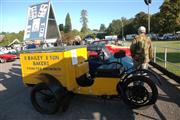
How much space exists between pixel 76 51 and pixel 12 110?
2245mm

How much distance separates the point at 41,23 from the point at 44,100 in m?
2.74

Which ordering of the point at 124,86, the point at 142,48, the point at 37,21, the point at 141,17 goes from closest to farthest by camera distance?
the point at 124,86 < the point at 142,48 < the point at 37,21 < the point at 141,17

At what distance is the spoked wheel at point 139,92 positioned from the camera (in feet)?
16.9

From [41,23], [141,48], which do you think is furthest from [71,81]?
[41,23]

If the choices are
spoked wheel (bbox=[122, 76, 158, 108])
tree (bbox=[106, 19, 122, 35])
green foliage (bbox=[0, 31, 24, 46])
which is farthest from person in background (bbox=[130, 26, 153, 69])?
tree (bbox=[106, 19, 122, 35])

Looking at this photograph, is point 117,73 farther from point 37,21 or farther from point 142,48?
point 37,21

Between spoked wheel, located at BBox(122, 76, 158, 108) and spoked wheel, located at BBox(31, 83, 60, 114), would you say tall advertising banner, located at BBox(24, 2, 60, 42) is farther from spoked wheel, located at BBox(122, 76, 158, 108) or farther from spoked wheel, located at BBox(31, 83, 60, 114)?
spoked wheel, located at BBox(122, 76, 158, 108)

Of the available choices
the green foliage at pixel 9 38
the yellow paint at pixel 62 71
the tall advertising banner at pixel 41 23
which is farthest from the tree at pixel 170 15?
the yellow paint at pixel 62 71

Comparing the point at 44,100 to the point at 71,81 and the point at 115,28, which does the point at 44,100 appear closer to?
the point at 71,81

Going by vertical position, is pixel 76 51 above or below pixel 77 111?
above

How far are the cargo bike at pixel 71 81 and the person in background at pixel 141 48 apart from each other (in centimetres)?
106

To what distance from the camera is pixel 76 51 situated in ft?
19.5

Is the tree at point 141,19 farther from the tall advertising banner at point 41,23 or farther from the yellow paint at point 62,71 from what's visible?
the yellow paint at point 62,71

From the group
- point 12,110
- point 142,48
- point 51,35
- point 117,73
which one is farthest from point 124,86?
point 51,35
